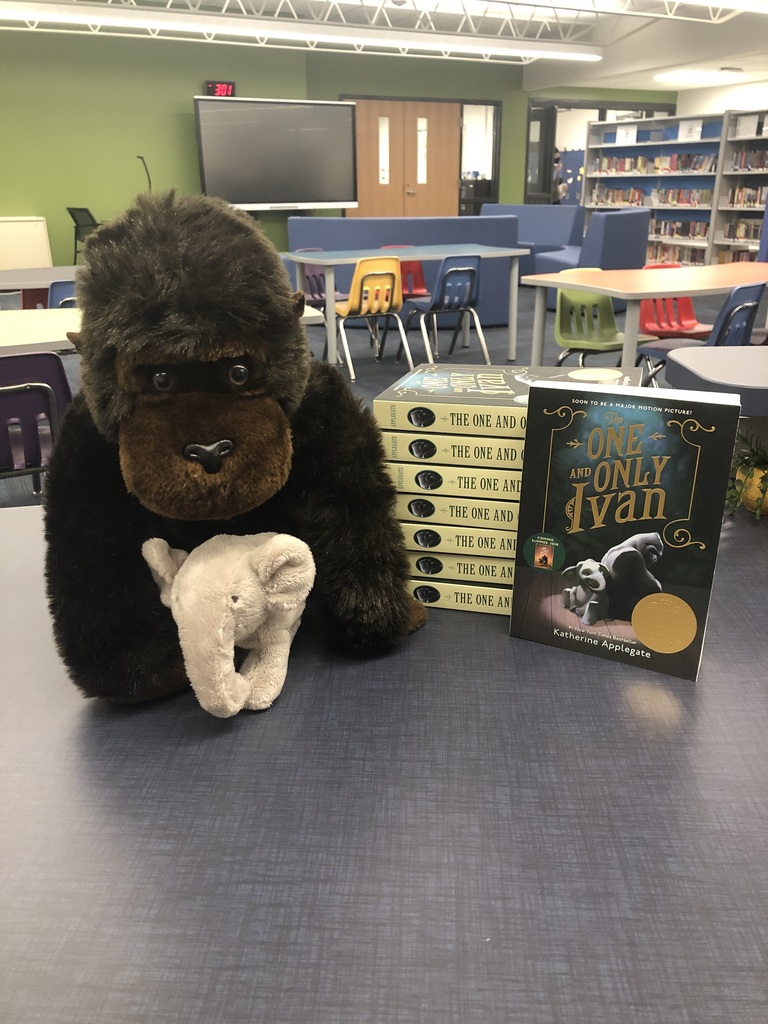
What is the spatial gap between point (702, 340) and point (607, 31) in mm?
8308

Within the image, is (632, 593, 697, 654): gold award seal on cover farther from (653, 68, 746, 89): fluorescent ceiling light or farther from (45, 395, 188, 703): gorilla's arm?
(653, 68, 746, 89): fluorescent ceiling light

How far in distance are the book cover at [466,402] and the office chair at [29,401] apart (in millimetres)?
1601

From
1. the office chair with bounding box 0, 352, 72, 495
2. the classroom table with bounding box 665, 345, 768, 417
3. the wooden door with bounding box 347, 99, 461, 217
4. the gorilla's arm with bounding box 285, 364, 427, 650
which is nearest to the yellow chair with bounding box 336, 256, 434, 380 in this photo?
the office chair with bounding box 0, 352, 72, 495

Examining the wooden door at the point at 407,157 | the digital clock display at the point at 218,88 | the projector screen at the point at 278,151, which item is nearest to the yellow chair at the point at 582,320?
the projector screen at the point at 278,151

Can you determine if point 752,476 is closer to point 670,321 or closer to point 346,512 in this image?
point 346,512

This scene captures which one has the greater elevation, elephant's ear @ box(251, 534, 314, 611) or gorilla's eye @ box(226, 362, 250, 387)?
gorilla's eye @ box(226, 362, 250, 387)

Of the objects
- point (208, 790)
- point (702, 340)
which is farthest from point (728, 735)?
point (702, 340)

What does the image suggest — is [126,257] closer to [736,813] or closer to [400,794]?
[400,794]

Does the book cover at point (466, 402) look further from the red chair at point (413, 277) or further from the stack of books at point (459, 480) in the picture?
the red chair at point (413, 277)

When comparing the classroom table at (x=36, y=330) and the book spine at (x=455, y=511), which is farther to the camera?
the classroom table at (x=36, y=330)

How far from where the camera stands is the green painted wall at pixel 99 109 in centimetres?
808

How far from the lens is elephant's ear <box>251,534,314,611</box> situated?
577mm

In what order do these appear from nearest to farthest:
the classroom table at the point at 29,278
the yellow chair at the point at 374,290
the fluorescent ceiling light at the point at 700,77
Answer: the classroom table at the point at 29,278, the yellow chair at the point at 374,290, the fluorescent ceiling light at the point at 700,77

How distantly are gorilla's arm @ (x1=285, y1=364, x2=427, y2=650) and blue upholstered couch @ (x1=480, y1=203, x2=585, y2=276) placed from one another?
854 cm
